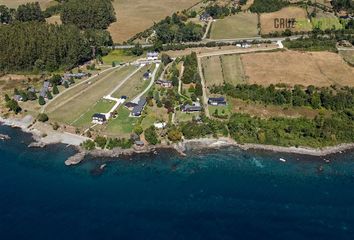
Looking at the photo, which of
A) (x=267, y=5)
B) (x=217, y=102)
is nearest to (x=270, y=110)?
(x=217, y=102)

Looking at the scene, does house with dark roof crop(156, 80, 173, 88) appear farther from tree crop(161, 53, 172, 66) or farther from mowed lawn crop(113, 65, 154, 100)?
tree crop(161, 53, 172, 66)

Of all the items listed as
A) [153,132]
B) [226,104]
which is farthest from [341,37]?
[153,132]

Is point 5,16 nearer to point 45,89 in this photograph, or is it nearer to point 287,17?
point 45,89

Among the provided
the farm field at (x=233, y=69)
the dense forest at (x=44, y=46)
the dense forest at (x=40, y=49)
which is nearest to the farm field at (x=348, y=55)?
the farm field at (x=233, y=69)

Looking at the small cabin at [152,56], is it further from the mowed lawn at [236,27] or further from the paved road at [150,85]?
the mowed lawn at [236,27]

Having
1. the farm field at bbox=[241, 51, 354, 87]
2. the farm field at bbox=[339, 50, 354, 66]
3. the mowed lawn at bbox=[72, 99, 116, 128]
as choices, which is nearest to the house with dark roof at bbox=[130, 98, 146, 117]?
the mowed lawn at bbox=[72, 99, 116, 128]
